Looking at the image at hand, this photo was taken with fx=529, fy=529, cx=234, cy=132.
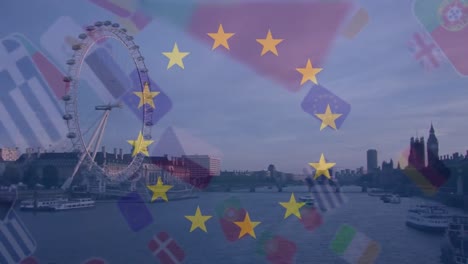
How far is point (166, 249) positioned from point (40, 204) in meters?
4.77

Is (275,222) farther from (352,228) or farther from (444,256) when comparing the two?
(444,256)

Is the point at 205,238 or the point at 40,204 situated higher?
the point at 40,204

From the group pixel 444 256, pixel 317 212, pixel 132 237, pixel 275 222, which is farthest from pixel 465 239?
pixel 317 212

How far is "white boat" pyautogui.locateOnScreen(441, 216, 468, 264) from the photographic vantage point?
17.1 feet

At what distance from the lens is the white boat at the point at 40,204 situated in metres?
9.77

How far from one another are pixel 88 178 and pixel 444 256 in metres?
6.62

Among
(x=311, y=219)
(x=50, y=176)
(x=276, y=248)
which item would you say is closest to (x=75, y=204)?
(x=50, y=176)

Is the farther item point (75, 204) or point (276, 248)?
point (75, 204)

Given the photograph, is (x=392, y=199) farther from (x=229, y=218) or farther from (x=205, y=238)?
(x=205, y=238)

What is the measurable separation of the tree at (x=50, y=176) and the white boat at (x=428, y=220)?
21.9ft

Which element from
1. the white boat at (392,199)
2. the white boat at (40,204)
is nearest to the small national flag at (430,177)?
the white boat at (392,199)

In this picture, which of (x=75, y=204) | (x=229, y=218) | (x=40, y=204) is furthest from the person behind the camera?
(x=75, y=204)

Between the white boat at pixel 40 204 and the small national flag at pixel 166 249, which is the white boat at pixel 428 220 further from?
the white boat at pixel 40 204

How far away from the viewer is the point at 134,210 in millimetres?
10328
